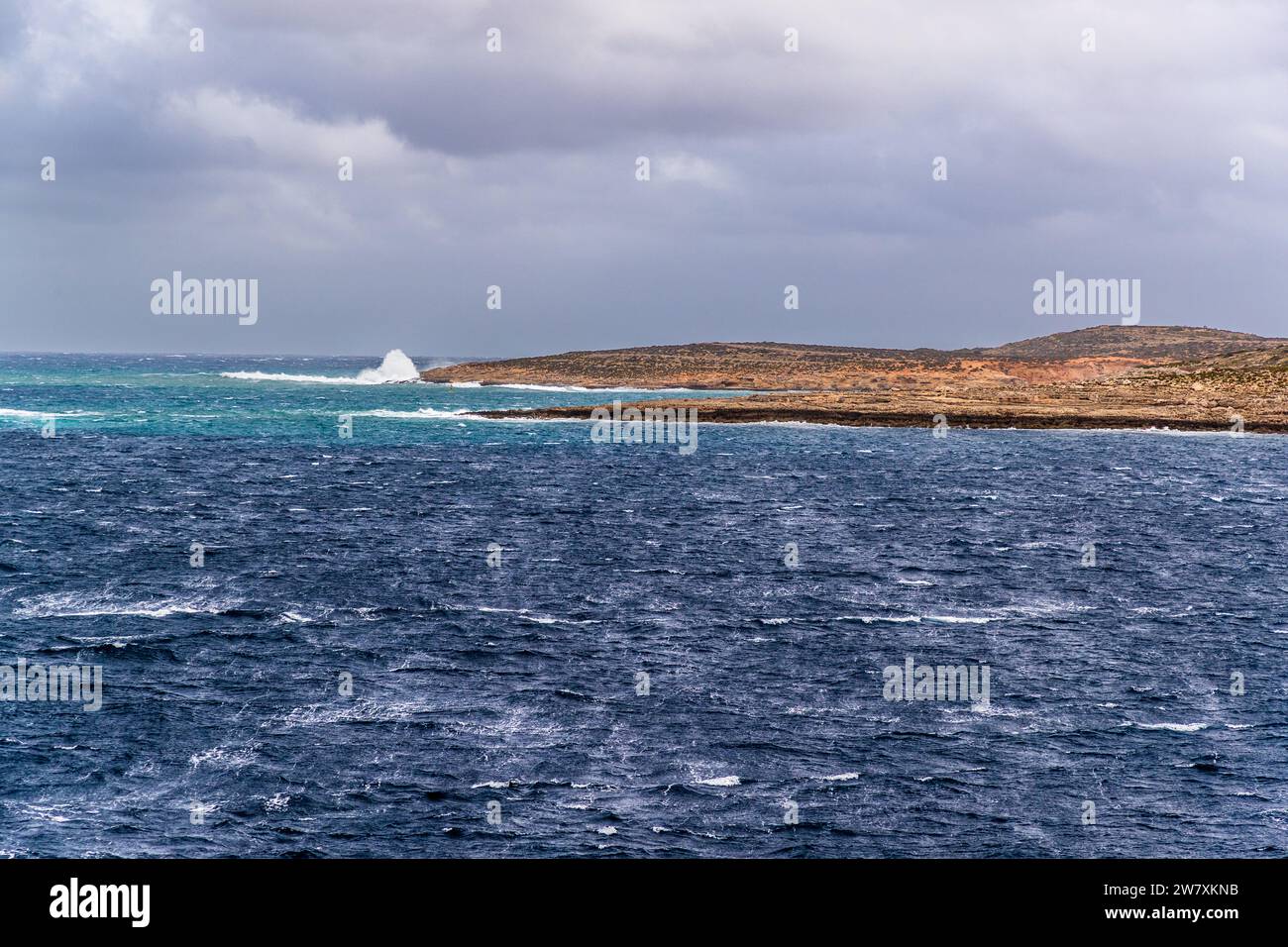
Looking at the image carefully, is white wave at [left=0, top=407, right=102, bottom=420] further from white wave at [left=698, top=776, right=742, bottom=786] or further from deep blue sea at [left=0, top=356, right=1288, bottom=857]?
white wave at [left=698, top=776, right=742, bottom=786]

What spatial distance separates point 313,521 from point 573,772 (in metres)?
48.7

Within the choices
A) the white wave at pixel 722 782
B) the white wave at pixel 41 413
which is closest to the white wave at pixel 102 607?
the white wave at pixel 722 782

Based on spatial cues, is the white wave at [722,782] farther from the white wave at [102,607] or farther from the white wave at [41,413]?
the white wave at [41,413]

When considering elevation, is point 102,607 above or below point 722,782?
above

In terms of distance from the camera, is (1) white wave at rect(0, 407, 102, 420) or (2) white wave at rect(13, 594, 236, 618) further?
(1) white wave at rect(0, 407, 102, 420)

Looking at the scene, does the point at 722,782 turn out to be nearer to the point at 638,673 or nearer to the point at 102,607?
the point at 638,673

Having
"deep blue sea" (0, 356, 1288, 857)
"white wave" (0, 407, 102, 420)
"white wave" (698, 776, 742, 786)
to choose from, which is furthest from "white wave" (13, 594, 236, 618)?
"white wave" (0, 407, 102, 420)

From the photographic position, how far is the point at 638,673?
4019 cm

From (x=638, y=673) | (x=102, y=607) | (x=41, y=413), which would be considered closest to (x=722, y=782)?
(x=638, y=673)

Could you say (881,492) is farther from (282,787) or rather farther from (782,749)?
(282,787)

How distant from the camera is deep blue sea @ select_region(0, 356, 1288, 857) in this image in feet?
91.7

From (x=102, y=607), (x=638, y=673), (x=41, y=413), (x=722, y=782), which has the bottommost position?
(x=722, y=782)

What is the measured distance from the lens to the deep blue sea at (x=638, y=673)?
2795cm
